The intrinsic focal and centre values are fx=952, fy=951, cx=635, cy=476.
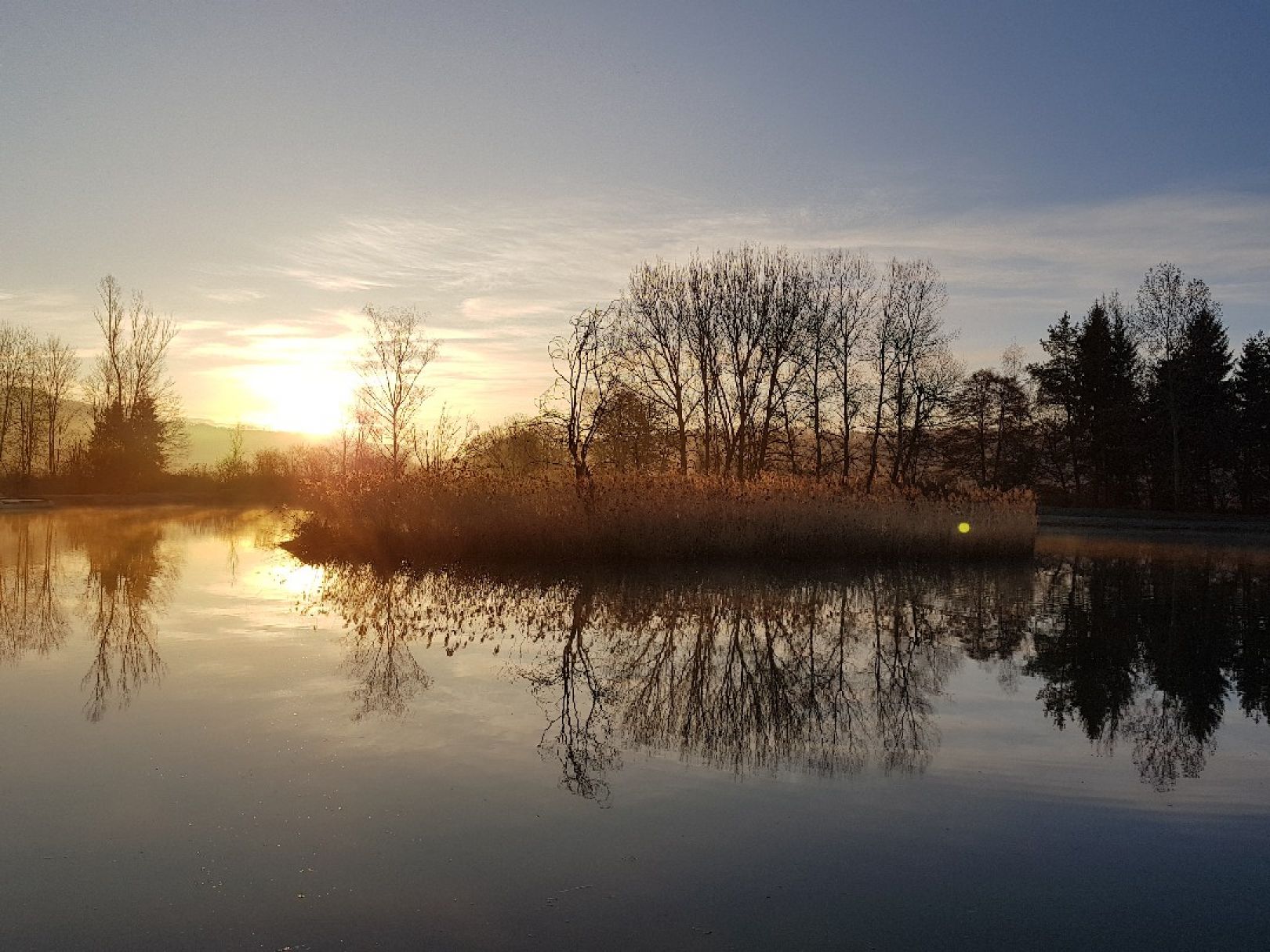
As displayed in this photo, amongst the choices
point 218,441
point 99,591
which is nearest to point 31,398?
point 99,591

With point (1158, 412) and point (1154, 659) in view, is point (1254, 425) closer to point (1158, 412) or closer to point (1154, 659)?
point (1158, 412)

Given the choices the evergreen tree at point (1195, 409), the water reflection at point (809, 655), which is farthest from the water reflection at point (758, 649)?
the evergreen tree at point (1195, 409)

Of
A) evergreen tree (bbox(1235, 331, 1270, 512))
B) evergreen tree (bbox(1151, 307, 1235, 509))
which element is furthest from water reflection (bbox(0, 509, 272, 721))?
evergreen tree (bbox(1235, 331, 1270, 512))

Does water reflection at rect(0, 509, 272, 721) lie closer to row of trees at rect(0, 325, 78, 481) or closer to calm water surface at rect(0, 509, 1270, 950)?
calm water surface at rect(0, 509, 1270, 950)

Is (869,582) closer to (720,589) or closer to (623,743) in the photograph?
(720,589)

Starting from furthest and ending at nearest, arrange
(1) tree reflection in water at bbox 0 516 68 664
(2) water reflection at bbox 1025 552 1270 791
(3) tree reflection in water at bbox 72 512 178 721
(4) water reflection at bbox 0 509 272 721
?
1. (1) tree reflection in water at bbox 0 516 68 664
2. (4) water reflection at bbox 0 509 272 721
3. (3) tree reflection in water at bbox 72 512 178 721
4. (2) water reflection at bbox 1025 552 1270 791

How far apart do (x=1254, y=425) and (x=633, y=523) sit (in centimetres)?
4059

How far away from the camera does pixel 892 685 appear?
8.54m

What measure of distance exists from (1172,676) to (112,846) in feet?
29.3

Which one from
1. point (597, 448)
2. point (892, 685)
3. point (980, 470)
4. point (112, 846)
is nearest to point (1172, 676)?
point (892, 685)

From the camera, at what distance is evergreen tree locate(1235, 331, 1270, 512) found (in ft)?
151

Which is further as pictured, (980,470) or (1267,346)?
(980,470)

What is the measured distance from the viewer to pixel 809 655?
387 inches

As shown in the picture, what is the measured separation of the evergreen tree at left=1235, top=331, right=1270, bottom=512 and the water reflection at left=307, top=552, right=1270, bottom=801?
34.2 meters
